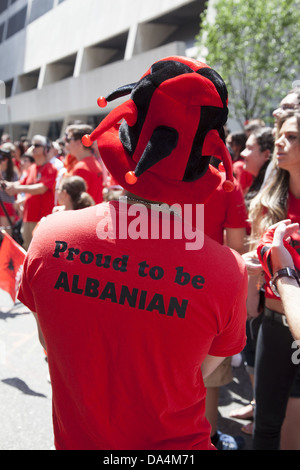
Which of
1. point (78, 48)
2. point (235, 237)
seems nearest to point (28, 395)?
point (235, 237)

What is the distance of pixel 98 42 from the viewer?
29.1 m

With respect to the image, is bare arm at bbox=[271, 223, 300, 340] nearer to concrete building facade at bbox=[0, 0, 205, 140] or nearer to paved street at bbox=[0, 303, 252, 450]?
paved street at bbox=[0, 303, 252, 450]

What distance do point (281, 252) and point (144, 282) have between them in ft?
2.25

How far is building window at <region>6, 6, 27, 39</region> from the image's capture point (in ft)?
124

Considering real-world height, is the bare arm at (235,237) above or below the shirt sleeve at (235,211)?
below

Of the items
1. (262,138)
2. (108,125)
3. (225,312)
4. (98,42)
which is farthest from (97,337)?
(98,42)

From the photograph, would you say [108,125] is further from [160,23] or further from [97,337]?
[160,23]

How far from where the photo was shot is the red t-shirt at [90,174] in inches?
197

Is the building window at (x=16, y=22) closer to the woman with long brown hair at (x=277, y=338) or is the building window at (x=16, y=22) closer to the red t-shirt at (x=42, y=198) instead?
the red t-shirt at (x=42, y=198)

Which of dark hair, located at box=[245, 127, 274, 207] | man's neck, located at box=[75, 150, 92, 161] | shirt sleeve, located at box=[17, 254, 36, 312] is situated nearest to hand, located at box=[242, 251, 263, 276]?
shirt sleeve, located at box=[17, 254, 36, 312]

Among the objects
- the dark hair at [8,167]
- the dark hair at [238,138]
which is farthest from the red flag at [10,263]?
the dark hair at [8,167]

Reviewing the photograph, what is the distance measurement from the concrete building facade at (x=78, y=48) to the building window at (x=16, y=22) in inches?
3.1

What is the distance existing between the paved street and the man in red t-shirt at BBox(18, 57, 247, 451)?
6.71 feet

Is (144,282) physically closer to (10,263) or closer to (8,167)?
(10,263)
